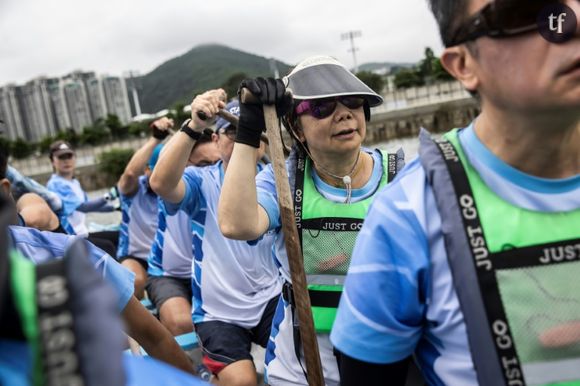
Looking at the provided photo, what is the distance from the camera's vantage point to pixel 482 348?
3.84 ft

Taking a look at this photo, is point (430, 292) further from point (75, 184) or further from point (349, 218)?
point (75, 184)

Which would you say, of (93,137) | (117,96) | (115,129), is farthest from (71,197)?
(117,96)

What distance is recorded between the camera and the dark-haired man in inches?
45.3

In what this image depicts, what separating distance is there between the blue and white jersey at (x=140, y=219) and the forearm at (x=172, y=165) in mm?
2682

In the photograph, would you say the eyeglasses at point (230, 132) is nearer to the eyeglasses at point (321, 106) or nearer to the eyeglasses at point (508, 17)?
the eyeglasses at point (321, 106)

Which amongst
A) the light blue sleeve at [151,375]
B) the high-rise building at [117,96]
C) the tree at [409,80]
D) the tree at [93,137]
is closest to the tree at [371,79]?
the light blue sleeve at [151,375]

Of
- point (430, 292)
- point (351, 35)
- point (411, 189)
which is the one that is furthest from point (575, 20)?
point (351, 35)

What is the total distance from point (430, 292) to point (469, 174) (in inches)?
11.9

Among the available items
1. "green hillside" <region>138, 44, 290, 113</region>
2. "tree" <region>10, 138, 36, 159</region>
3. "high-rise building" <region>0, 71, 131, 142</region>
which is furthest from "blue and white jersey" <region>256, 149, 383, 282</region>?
"green hillside" <region>138, 44, 290, 113</region>

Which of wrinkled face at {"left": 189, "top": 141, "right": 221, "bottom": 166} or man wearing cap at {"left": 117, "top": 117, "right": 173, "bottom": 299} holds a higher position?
wrinkled face at {"left": 189, "top": 141, "right": 221, "bottom": 166}

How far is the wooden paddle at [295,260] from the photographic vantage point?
6.59ft

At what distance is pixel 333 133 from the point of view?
2.36 metres

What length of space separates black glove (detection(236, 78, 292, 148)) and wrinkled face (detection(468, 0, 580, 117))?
3.61 feet

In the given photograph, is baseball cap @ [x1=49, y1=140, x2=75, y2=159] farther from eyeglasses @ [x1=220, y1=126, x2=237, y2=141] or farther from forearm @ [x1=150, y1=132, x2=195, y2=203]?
eyeglasses @ [x1=220, y1=126, x2=237, y2=141]
